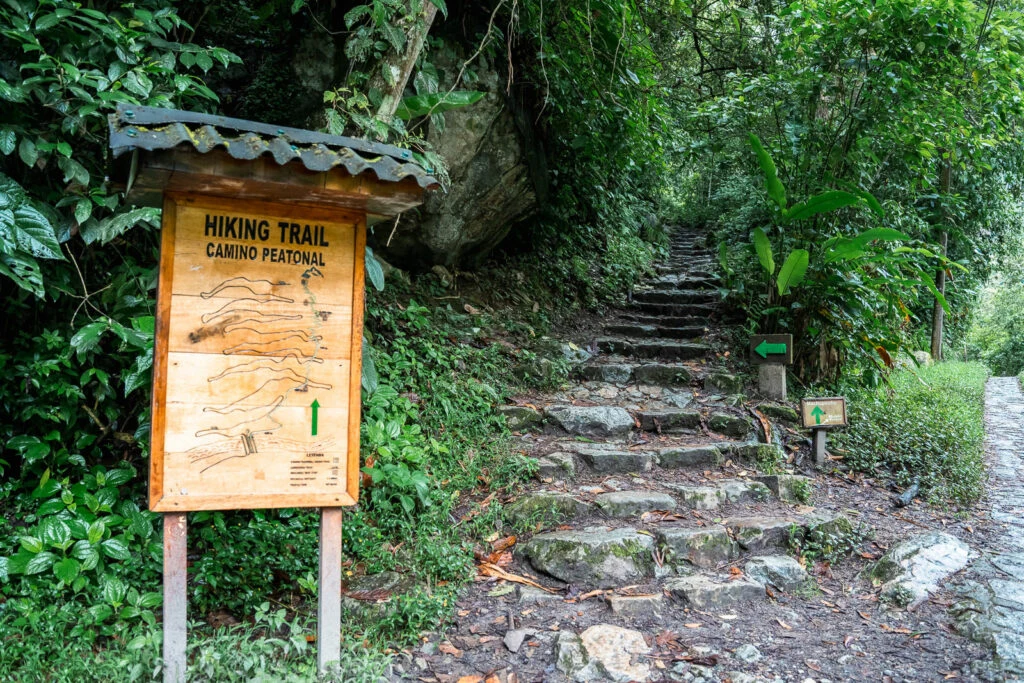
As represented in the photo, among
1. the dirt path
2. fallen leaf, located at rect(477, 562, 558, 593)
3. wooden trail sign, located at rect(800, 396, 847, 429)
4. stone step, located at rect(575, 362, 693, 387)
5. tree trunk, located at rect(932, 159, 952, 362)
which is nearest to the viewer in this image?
the dirt path

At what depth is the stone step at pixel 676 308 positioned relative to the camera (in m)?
7.92

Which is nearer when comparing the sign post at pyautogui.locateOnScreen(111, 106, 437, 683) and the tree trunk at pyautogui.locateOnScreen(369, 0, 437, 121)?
the sign post at pyautogui.locateOnScreen(111, 106, 437, 683)

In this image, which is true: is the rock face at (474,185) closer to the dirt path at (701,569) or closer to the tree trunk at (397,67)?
the tree trunk at (397,67)

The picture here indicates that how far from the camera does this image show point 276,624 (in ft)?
8.57

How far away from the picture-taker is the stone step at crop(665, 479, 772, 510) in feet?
14.2

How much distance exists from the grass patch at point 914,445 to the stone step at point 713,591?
2309 mm

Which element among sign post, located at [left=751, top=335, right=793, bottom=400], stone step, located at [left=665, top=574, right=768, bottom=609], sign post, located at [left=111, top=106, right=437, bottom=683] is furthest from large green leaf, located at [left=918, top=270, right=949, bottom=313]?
sign post, located at [left=111, top=106, right=437, bottom=683]

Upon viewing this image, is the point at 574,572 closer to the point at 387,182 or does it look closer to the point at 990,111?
the point at 387,182

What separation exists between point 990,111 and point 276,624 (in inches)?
310

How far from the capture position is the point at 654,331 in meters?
7.60

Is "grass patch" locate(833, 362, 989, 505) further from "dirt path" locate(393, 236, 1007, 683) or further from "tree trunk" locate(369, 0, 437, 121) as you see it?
"tree trunk" locate(369, 0, 437, 121)

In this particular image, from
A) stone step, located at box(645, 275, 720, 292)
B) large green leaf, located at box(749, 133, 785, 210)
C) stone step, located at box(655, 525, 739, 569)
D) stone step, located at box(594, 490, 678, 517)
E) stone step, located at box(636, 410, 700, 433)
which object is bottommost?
stone step, located at box(655, 525, 739, 569)

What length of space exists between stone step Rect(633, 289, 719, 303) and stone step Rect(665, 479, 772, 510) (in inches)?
161

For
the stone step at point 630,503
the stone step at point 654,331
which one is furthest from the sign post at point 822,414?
the stone step at point 654,331
